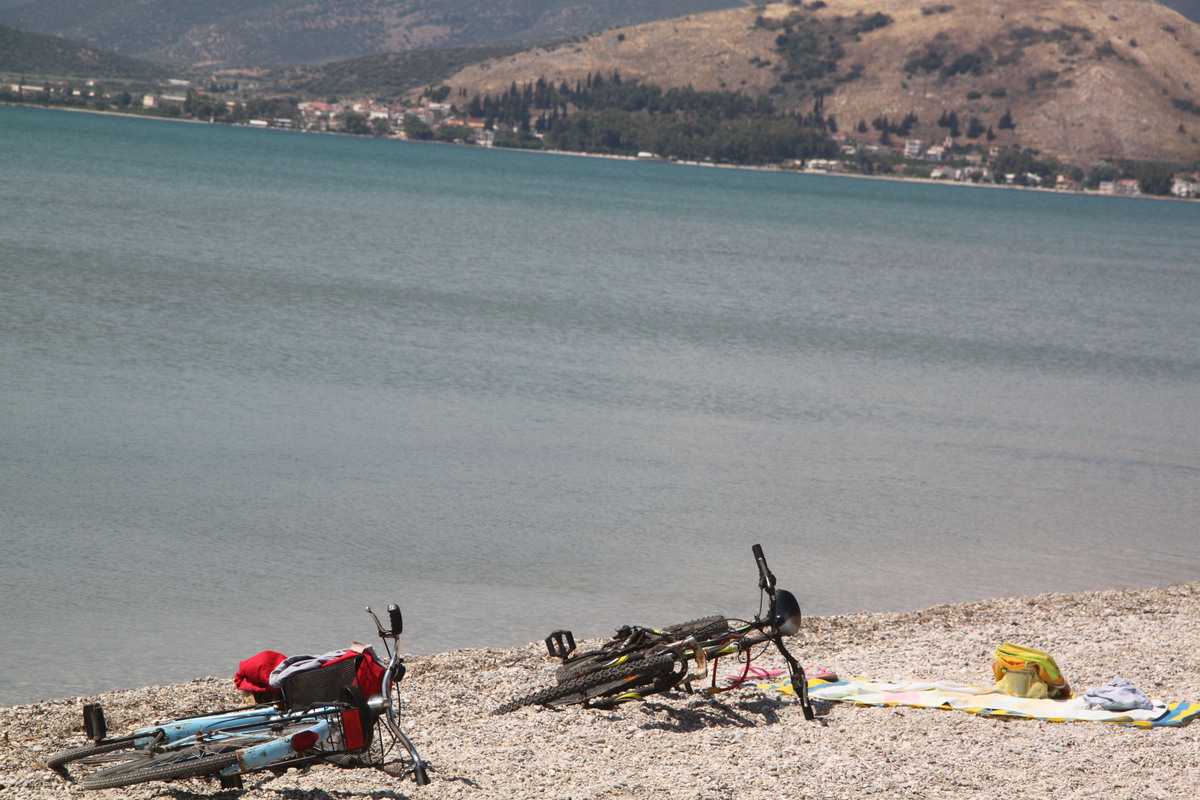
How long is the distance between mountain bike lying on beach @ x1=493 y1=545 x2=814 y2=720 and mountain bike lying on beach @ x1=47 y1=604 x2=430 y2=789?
1.44 m

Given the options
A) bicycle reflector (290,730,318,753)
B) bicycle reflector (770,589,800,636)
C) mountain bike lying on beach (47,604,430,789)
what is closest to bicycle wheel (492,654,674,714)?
bicycle reflector (770,589,800,636)

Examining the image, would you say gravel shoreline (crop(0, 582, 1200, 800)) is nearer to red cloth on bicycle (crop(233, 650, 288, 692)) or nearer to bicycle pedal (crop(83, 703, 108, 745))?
bicycle pedal (crop(83, 703, 108, 745))

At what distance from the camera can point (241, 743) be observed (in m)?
5.37

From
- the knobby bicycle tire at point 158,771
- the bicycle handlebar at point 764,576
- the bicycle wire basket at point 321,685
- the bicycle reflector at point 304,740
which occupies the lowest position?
the knobby bicycle tire at point 158,771

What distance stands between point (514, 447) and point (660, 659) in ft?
27.8

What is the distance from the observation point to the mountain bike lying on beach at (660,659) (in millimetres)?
6688

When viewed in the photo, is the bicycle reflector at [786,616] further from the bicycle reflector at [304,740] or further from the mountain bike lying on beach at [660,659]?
the bicycle reflector at [304,740]

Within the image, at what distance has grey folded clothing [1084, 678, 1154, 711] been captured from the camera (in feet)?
23.5

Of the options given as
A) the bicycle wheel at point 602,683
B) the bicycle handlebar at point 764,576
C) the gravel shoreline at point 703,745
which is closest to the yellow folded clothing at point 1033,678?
the gravel shoreline at point 703,745

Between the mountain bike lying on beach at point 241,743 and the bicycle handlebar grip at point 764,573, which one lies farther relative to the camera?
the bicycle handlebar grip at point 764,573

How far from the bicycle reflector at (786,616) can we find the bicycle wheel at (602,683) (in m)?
0.73

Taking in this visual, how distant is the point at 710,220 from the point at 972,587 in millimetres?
60831

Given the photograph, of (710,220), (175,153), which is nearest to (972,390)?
(710,220)

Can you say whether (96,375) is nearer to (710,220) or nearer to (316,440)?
(316,440)
